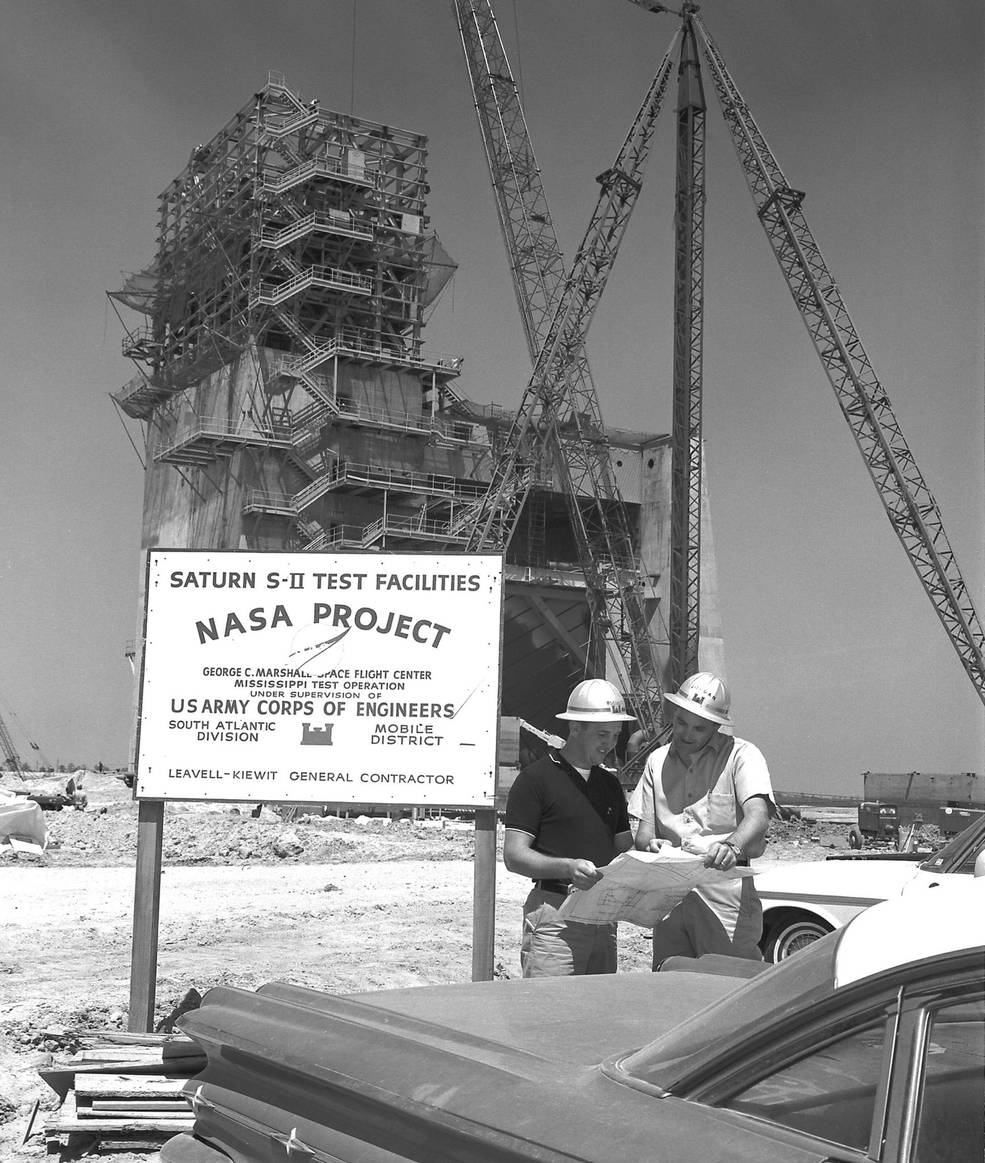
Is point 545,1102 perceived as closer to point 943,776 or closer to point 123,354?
point 943,776

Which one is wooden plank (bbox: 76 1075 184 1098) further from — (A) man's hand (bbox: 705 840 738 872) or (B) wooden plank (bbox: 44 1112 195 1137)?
(A) man's hand (bbox: 705 840 738 872)

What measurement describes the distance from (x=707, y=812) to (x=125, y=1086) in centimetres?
257

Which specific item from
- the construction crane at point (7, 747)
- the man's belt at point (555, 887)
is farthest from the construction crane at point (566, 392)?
the construction crane at point (7, 747)

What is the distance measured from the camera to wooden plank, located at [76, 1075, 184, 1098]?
5098 mm

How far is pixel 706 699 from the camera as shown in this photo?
5.06 metres

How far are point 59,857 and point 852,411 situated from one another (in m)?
41.8

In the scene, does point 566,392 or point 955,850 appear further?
point 566,392

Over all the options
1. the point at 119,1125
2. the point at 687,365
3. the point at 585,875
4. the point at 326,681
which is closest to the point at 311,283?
the point at 687,365

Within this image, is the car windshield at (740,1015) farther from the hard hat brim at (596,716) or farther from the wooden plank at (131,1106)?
the wooden plank at (131,1106)

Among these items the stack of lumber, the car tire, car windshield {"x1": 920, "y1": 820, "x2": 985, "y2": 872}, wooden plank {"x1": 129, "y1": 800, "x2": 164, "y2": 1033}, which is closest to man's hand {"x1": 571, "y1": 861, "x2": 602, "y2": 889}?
the stack of lumber

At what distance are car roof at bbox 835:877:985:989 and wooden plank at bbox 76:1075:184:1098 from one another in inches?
146

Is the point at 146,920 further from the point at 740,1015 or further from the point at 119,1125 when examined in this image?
the point at 740,1015

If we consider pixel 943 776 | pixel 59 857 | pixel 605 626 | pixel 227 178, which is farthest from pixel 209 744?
pixel 227 178

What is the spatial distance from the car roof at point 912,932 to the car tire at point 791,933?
20.7ft
